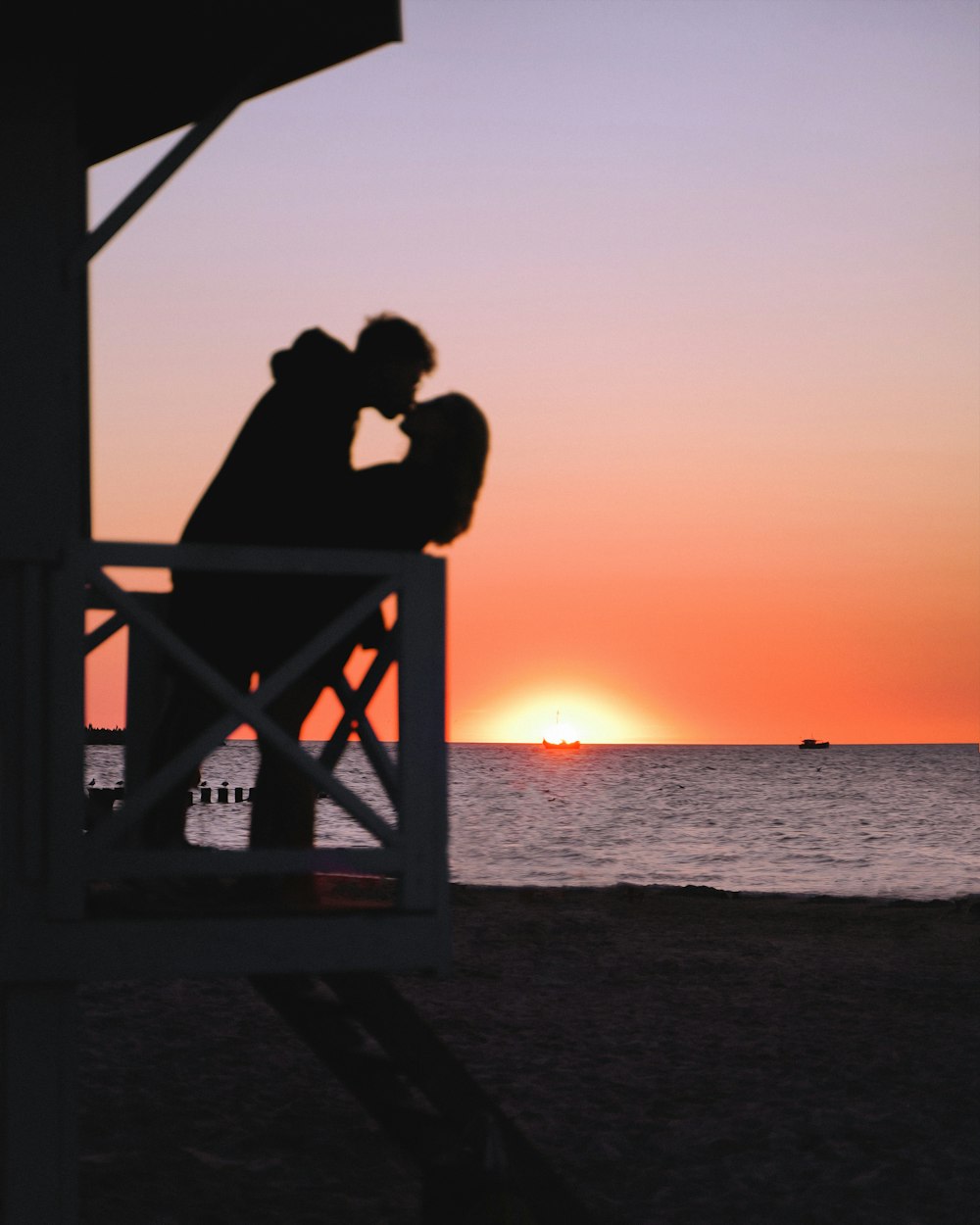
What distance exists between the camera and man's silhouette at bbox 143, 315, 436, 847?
15.1 feet

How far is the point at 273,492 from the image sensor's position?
477 centimetres

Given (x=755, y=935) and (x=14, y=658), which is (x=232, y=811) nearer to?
(x=755, y=935)

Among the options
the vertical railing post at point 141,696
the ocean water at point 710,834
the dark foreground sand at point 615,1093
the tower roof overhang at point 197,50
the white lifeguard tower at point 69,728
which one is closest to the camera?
the white lifeguard tower at point 69,728

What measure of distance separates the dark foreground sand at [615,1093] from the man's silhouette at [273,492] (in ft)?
13.3

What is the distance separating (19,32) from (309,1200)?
646 cm

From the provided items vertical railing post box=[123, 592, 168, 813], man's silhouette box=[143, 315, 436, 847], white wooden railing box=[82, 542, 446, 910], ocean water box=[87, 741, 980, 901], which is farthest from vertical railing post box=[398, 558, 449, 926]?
ocean water box=[87, 741, 980, 901]

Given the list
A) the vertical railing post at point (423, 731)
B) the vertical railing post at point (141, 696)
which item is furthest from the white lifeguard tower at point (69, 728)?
the vertical railing post at point (141, 696)

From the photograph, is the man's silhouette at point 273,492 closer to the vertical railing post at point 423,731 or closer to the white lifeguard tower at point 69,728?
the white lifeguard tower at point 69,728

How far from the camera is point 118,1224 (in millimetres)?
7355

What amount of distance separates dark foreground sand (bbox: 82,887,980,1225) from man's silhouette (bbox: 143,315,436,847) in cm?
407

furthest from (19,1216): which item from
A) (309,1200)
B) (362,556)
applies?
(309,1200)

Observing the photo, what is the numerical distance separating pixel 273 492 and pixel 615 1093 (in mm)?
7215

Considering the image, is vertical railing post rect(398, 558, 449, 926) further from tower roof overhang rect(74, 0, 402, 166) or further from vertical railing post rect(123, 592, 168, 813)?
tower roof overhang rect(74, 0, 402, 166)

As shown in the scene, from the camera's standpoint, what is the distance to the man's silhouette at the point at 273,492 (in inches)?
181
